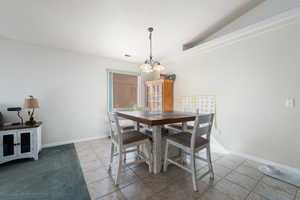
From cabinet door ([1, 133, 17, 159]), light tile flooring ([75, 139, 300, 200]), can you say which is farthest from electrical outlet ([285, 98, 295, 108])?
cabinet door ([1, 133, 17, 159])

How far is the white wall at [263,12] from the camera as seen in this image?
1.86 meters

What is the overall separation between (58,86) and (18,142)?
4.29ft

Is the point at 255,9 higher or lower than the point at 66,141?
higher

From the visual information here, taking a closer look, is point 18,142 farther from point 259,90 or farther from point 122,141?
point 259,90

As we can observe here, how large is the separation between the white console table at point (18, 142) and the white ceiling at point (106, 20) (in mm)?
1772

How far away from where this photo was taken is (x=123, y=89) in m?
3.94

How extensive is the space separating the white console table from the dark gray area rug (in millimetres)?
132

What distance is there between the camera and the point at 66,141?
9.71 ft

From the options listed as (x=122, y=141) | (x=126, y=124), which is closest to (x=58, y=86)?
(x=126, y=124)

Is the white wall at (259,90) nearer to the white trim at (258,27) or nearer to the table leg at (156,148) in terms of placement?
the white trim at (258,27)

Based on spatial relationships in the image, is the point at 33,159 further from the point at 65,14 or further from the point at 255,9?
the point at 255,9

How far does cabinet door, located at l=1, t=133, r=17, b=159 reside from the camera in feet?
6.70

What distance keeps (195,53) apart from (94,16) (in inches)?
93.7

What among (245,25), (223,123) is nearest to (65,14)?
(245,25)
